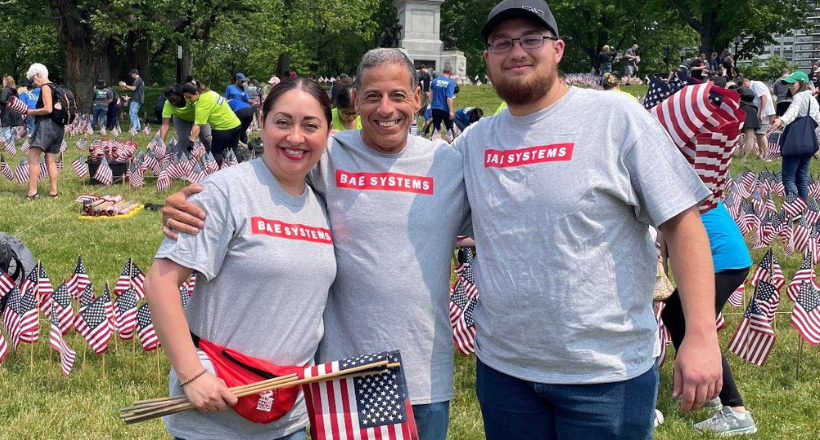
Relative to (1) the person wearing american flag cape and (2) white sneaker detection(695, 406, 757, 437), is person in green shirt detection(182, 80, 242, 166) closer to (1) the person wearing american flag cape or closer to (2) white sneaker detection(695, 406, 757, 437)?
(2) white sneaker detection(695, 406, 757, 437)

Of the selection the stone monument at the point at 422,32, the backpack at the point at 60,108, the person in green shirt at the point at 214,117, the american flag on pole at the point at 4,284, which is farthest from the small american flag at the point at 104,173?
the stone monument at the point at 422,32

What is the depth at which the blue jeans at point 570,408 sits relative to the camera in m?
2.64

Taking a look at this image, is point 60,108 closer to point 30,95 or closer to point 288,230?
point 30,95

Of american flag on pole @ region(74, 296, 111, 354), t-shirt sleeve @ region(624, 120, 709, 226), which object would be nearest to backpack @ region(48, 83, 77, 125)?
american flag on pole @ region(74, 296, 111, 354)

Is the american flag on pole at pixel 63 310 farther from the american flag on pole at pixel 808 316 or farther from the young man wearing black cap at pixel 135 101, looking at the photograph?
the young man wearing black cap at pixel 135 101

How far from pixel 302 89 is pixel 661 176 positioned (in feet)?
3.79

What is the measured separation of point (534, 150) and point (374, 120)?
56 cm

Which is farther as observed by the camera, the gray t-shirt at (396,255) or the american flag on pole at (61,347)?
the american flag on pole at (61,347)

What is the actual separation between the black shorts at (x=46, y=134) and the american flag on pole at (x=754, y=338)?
9819mm

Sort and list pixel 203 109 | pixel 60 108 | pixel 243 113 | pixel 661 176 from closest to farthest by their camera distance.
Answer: pixel 661 176 → pixel 60 108 → pixel 203 109 → pixel 243 113

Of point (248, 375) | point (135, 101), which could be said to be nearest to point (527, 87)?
point (248, 375)

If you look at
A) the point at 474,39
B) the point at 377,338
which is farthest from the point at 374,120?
the point at 474,39

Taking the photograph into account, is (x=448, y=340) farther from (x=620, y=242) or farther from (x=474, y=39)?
(x=474, y=39)

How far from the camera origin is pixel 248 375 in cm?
264
